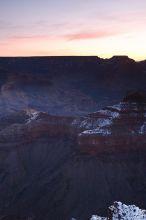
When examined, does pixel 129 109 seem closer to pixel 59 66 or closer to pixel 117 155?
pixel 117 155

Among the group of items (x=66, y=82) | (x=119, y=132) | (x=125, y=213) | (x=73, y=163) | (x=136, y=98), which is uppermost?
(x=136, y=98)

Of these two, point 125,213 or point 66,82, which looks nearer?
point 125,213

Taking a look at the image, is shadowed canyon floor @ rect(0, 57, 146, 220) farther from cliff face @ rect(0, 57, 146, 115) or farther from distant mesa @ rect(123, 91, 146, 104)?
cliff face @ rect(0, 57, 146, 115)

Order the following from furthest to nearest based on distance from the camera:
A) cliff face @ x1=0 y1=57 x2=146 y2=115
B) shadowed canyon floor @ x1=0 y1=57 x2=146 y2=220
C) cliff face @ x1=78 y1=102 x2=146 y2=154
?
cliff face @ x1=0 y1=57 x2=146 y2=115 < cliff face @ x1=78 y1=102 x2=146 y2=154 < shadowed canyon floor @ x1=0 y1=57 x2=146 y2=220

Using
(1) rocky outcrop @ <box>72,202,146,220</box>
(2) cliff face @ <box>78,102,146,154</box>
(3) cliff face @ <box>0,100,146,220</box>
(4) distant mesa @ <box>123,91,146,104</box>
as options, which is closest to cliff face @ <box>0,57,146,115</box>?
(3) cliff face @ <box>0,100,146,220</box>

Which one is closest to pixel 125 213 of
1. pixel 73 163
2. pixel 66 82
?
pixel 73 163

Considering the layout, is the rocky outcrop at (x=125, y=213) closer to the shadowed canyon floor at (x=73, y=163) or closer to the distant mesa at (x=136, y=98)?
the shadowed canyon floor at (x=73, y=163)

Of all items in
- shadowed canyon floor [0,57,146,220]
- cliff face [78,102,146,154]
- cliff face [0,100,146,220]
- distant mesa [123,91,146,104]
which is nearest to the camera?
shadowed canyon floor [0,57,146,220]

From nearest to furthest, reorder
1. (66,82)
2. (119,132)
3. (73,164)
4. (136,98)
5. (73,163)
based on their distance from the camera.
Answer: (73,164)
(73,163)
(119,132)
(136,98)
(66,82)

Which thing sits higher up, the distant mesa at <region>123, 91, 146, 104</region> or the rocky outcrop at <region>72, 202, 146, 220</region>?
the distant mesa at <region>123, 91, 146, 104</region>

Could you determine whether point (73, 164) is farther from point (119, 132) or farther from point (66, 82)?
point (66, 82)

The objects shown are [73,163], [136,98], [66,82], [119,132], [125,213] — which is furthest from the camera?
[66,82]
